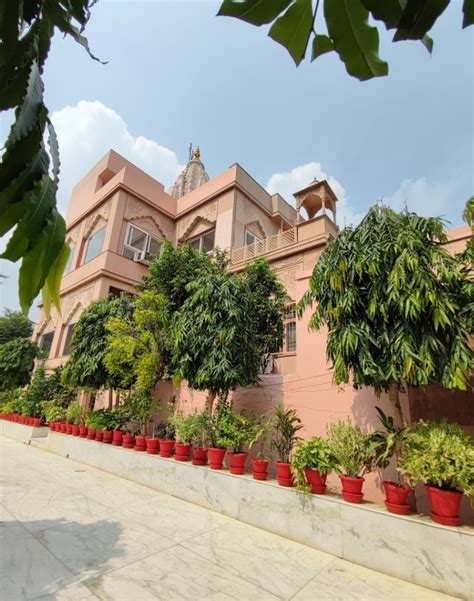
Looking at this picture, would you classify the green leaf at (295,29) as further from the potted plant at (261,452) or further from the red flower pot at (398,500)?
the potted plant at (261,452)

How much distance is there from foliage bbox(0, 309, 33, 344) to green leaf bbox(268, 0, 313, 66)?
2210 cm

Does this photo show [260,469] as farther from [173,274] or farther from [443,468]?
[173,274]

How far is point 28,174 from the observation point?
22.0 inches

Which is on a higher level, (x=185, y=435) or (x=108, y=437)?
(x=185, y=435)

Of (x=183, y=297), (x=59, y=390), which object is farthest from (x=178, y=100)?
(x=59, y=390)

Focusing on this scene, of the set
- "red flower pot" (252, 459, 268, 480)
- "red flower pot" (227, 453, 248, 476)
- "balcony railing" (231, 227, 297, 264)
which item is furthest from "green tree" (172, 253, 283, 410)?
"balcony railing" (231, 227, 297, 264)

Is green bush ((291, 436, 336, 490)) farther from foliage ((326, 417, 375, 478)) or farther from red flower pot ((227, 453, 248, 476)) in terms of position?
red flower pot ((227, 453, 248, 476))

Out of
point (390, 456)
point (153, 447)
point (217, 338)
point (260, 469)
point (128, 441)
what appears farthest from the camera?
point (128, 441)

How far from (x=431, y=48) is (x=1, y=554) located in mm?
3884

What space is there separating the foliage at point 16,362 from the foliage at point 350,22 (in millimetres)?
12399

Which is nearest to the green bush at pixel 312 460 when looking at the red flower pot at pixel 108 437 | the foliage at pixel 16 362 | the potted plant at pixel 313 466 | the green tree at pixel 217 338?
the potted plant at pixel 313 466

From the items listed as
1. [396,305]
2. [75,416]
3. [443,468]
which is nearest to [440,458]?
[443,468]

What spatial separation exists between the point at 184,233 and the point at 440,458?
34.3 ft

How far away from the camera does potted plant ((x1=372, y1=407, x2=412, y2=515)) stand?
276 centimetres
